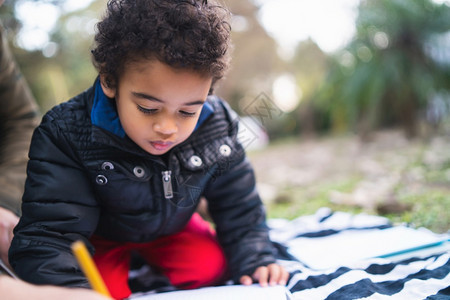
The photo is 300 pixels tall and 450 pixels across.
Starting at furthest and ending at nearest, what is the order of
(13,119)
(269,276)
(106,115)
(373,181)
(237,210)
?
1. (373,181)
2. (13,119)
3. (237,210)
4. (269,276)
5. (106,115)

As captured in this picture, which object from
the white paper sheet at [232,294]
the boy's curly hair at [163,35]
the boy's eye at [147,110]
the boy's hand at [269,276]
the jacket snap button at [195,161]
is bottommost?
the boy's hand at [269,276]

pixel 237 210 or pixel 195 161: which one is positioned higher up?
pixel 195 161

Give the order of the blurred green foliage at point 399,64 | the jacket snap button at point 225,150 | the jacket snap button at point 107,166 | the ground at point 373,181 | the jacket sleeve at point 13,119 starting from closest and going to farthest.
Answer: the jacket snap button at point 107,166, the jacket snap button at point 225,150, the jacket sleeve at point 13,119, the ground at point 373,181, the blurred green foliage at point 399,64

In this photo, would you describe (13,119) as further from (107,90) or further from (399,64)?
(399,64)

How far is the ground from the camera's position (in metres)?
1.51

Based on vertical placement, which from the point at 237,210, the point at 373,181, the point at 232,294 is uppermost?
the point at 237,210

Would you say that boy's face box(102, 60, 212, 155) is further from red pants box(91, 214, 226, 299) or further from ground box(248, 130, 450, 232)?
ground box(248, 130, 450, 232)

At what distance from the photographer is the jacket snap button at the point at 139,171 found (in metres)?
0.93

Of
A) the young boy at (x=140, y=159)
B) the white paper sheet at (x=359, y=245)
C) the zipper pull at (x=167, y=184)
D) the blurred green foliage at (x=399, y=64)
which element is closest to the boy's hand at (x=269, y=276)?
the young boy at (x=140, y=159)

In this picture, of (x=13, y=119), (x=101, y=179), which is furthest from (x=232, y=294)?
(x=13, y=119)

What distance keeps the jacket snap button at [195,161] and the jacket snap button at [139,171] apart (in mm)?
131

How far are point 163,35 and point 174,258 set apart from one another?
2.21 feet

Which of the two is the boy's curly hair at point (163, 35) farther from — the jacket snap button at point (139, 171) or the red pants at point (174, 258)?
the red pants at point (174, 258)

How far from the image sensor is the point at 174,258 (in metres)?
1.16
